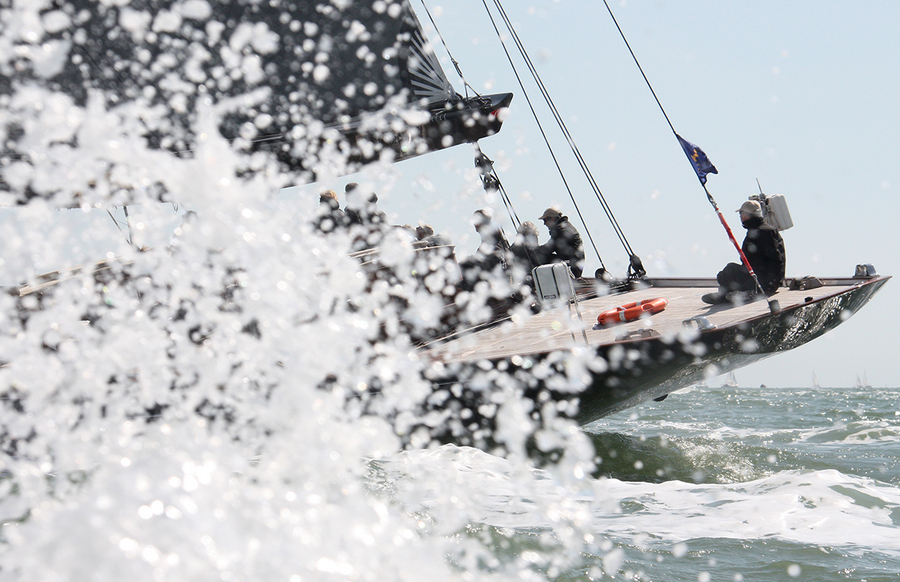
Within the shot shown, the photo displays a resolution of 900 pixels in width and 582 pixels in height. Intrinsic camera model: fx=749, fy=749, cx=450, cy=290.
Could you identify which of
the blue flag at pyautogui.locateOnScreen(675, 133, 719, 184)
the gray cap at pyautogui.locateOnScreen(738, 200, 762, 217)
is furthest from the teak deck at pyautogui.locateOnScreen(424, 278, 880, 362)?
the blue flag at pyautogui.locateOnScreen(675, 133, 719, 184)

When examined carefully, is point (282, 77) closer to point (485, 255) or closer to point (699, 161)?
point (485, 255)

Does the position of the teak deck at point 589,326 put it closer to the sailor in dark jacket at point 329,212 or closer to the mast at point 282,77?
the sailor in dark jacket at point 329,212

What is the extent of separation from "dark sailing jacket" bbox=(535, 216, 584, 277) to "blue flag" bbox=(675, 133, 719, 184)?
1.46 meters

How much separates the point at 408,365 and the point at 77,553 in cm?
405

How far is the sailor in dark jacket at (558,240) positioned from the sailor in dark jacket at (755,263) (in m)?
1.65

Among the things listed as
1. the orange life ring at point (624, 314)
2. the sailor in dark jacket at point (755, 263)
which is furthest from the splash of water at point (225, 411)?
the sailor in dark jacket at point (755, 263)

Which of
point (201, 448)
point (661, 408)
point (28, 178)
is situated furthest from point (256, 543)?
point (661, 408)

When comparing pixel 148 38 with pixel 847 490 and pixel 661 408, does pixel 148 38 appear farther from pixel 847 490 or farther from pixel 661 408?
pixel 661 408

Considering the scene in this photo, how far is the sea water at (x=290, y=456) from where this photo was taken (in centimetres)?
274

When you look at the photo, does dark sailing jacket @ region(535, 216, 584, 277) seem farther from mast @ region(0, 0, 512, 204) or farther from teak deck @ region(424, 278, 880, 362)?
mast @ region(0, 0, 512, 204)

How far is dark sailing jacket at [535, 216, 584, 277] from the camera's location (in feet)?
27.3

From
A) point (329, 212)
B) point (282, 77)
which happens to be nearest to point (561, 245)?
point (329, 212)

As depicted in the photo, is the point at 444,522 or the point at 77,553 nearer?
the point at 77,553

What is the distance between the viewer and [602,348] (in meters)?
5.77
